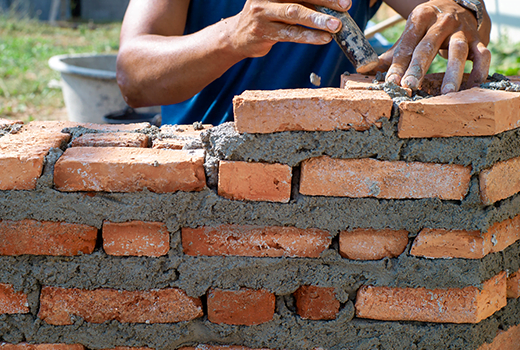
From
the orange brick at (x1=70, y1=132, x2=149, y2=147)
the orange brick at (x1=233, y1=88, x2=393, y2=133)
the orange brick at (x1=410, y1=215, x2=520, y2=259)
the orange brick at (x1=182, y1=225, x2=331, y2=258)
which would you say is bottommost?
the orange brick at (x1=182, y1=225, x2=331, y2=258)

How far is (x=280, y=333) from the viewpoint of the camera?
4.44 feet

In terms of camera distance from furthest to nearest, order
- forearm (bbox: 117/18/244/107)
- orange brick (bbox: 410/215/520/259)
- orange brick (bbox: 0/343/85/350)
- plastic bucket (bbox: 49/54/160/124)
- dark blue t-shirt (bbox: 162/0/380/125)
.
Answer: plastic bucket (bbox: 49/54/160/124) → dark blue t-shirt (bbox: 162/0/380/125) → forearm (bbox: 117/18/244/107) → orange brick (bbox: 0/343/85/350) → orange brick (bbox: 410/215/520/259)

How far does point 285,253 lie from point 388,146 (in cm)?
42

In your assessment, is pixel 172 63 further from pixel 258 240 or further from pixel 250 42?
pixel 258 240

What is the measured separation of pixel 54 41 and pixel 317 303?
29.5ft

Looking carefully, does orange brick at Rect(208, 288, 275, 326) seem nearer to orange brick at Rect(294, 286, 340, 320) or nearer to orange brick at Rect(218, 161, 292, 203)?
orange brick at Rect(294, 286, 340, 320)

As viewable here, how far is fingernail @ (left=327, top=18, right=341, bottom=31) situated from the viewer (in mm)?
1275

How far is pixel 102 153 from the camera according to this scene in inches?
49.9

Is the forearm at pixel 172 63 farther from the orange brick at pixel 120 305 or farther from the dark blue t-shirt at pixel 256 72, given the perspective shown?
the orange brick at pixel 120 305

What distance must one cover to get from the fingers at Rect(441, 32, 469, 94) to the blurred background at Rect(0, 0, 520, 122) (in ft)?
10.4

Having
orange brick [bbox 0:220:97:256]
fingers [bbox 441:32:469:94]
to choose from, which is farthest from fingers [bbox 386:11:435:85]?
orange brick [bbox 0:220:97:256]

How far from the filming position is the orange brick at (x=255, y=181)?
4.05ft

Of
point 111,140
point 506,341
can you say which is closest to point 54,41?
point 111,140

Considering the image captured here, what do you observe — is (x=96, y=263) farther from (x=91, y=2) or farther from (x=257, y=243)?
(x=91, y=2)
